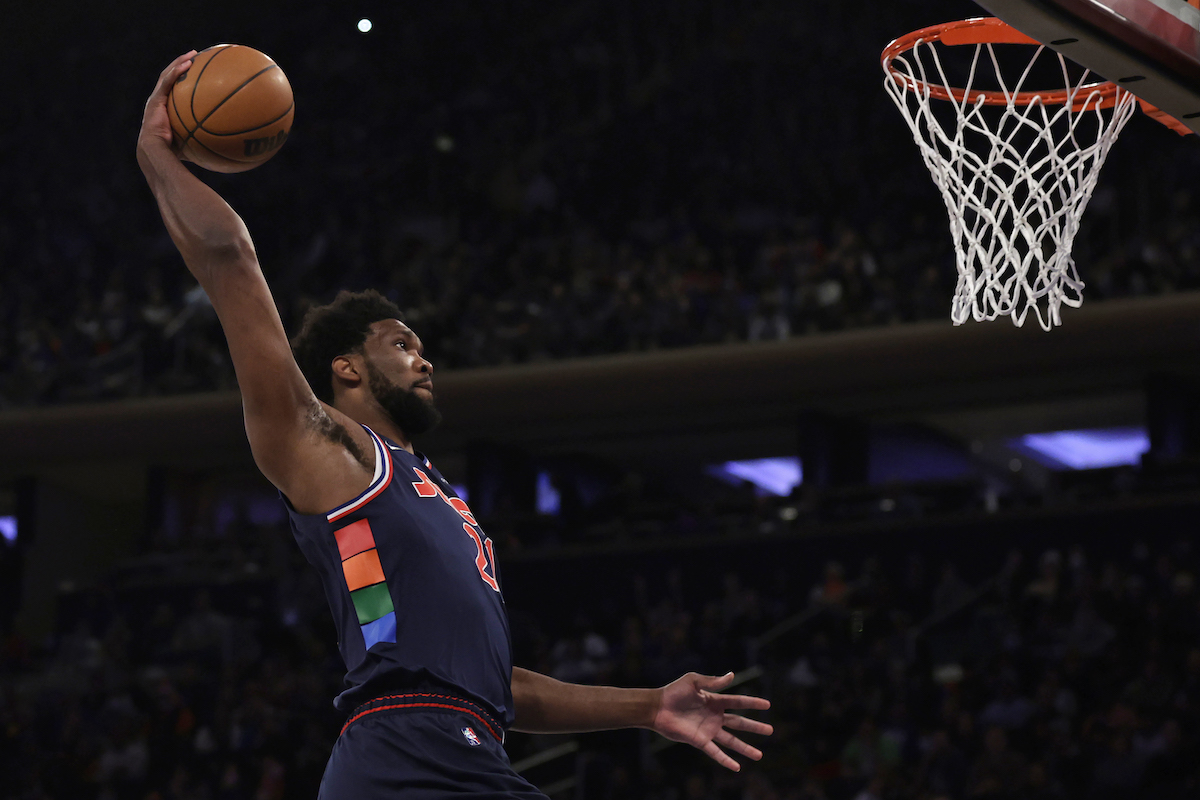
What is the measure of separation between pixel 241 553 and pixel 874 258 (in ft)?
26.9

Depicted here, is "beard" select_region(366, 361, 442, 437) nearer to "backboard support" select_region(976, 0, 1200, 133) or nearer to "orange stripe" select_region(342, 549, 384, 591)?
"orange stripe" select_region(342, 549, 384, 591)

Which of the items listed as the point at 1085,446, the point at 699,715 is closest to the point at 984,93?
the point at 699,715

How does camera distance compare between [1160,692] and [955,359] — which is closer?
[1160,692]

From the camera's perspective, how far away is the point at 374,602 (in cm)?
290

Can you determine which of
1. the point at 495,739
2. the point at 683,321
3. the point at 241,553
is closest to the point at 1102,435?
the point at 683,321

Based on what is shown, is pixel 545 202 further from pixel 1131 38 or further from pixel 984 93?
pixel 1131 38

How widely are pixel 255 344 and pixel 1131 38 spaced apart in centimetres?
239

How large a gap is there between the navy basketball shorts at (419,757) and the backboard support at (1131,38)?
2044 mm

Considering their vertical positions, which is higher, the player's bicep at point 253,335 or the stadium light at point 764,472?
the player's bicep at point 253,335

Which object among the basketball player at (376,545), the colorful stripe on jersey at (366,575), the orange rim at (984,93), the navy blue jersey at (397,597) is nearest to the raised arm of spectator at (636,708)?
the basketball player at (376,545)

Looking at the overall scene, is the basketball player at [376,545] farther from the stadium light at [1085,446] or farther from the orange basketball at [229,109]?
the stadium light at [1085,446]

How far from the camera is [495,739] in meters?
2.95

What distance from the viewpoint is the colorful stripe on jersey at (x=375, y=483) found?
2889 millimetres

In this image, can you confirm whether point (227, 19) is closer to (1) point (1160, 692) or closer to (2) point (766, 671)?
(2) point (766, 671)
